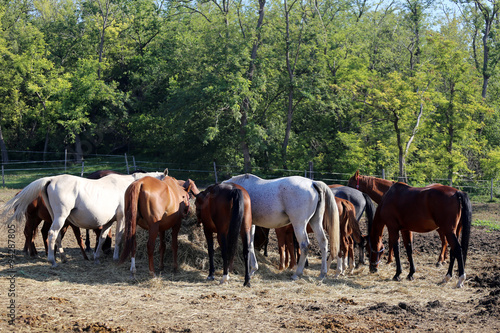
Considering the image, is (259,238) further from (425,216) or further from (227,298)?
(425,216)

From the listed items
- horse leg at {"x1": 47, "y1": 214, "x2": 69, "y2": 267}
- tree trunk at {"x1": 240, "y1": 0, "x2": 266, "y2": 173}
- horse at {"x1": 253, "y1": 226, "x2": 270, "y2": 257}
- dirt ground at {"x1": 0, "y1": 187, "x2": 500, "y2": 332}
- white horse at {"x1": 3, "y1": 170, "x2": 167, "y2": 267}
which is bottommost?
dirt ground at {"x1": 0, "y1": 187, "x2": 500, "y2": 332}

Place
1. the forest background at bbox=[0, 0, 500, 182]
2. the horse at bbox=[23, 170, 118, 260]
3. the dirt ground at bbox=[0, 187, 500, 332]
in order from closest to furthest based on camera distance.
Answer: the dirt ground at bbox=[0, 187, 500, 332]
the horse at bbox=[23, 170, 118, 260]
the forest background at bbox=[0, 0, 500, 182]

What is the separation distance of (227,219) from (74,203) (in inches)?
108

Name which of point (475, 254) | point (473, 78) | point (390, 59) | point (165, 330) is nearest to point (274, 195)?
point (165, 330)

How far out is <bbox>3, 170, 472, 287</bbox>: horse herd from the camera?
25.5 ft

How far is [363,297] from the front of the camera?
6.93m

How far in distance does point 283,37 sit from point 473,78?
30.3ft

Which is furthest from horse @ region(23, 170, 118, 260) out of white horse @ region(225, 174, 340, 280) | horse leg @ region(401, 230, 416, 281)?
horse leg @ region(401, 230, 416, 281)

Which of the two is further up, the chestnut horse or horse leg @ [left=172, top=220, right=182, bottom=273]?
the chestnut horse

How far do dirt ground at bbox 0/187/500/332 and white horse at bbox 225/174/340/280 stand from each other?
0.60m

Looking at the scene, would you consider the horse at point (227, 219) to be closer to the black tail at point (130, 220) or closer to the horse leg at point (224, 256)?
the horse leg at point (224, 256)

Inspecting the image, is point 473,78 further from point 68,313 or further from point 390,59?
point 68,313

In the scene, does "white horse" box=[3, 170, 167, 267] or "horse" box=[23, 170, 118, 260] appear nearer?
"white horse" box=[3, 170, 167, 267]

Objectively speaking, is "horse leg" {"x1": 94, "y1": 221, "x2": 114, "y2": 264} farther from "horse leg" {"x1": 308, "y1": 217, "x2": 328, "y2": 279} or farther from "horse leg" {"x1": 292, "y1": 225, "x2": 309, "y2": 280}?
"horse leg" {"x1": 308, "y1": 217, "x2": 328, "y2": 279}
